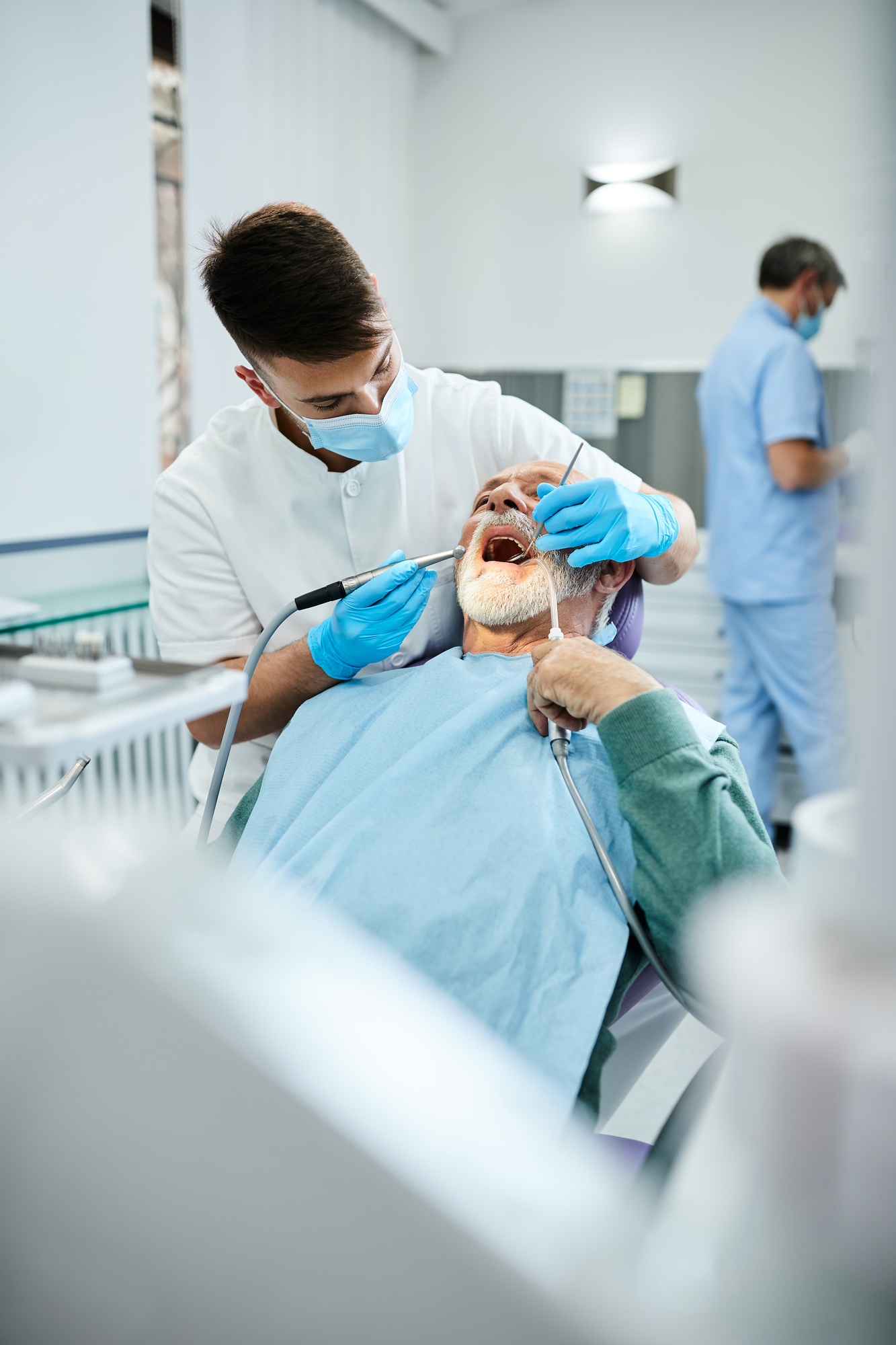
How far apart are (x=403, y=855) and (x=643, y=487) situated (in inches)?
32.2

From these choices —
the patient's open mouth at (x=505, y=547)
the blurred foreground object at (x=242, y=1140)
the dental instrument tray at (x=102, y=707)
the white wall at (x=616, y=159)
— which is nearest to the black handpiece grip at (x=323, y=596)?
the patient's open mouth at (x=505, y=547)

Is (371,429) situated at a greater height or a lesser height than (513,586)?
greater

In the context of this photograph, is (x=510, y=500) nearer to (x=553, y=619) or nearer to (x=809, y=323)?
(x=553, y=619)

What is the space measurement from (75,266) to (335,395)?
→ 1545 mm

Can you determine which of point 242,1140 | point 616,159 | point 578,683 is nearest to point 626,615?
point 578,683

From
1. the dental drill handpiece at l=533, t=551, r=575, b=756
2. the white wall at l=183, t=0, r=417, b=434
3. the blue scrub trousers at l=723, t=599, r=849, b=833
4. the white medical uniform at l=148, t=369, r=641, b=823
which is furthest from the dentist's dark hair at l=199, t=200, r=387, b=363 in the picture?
the blue scrub trousers at l=723, t=599, r=849, b=833

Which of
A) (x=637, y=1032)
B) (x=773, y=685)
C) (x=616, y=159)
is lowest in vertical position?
(x=637, y=1032)

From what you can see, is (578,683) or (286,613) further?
(286,613)

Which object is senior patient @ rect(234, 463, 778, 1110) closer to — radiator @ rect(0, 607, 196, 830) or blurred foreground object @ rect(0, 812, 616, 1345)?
blurred foreground object @ rect(0, 812, 616, 1345)

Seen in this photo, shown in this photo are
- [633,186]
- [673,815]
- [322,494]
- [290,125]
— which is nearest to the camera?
[673,815]

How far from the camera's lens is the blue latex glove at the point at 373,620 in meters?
1.38

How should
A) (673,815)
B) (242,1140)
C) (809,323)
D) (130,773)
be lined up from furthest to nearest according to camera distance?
(809,323), (130,773), (673,815), (242,1140)

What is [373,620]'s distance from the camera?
4.54 ft

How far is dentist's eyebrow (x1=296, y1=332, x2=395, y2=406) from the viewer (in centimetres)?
135
